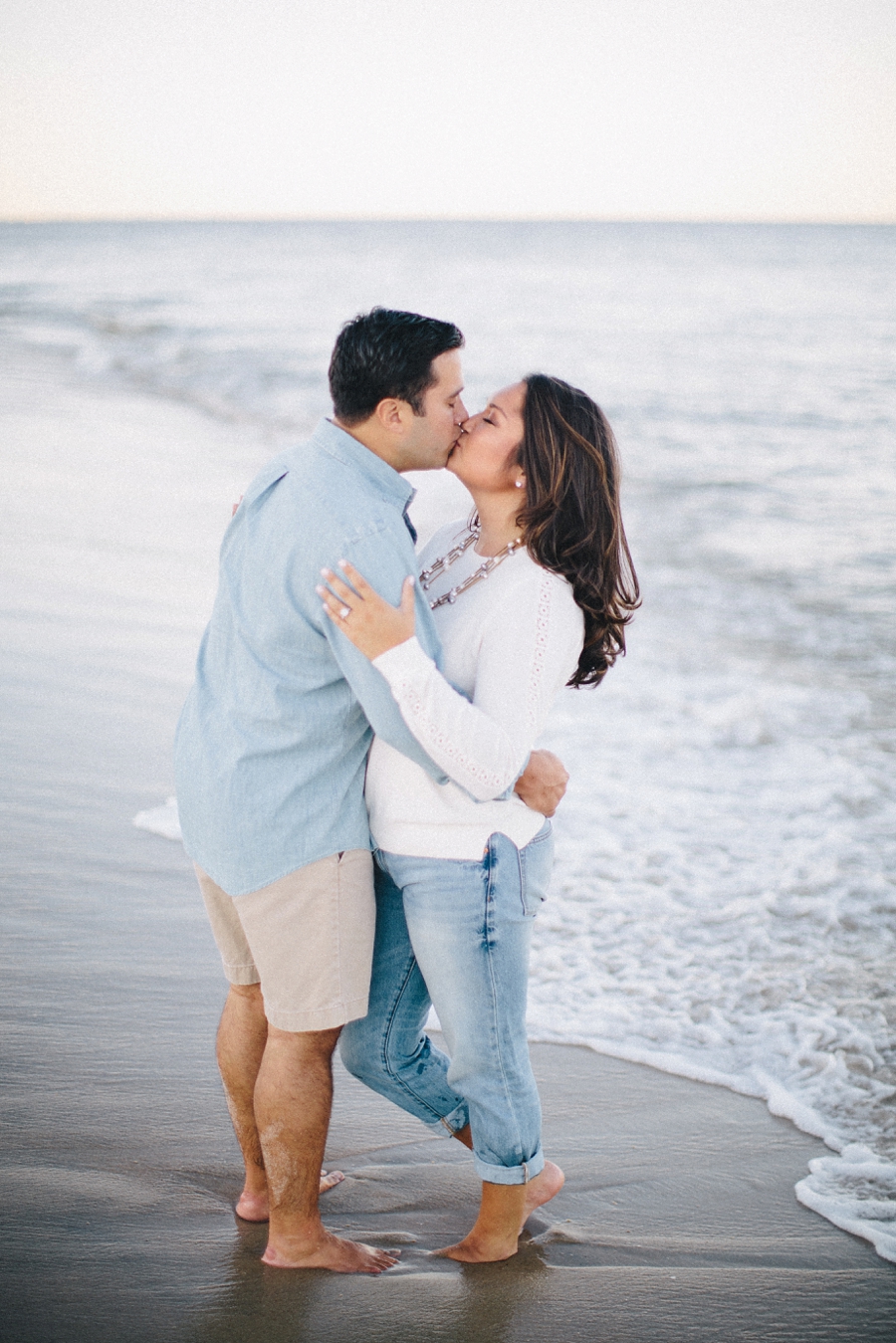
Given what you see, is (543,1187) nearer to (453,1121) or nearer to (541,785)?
(453,1121)

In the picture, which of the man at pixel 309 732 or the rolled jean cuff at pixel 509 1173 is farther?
the rolled jean cuff at pixel 509 1173

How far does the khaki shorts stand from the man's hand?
0.33 meters

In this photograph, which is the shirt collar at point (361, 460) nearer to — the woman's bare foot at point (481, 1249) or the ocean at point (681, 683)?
the ocean at point (681, 683)

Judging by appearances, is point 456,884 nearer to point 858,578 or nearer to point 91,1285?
point 91,1285

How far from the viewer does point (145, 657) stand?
5723mm

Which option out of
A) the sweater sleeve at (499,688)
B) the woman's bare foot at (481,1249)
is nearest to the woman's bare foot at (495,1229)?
the woman's bare foot at (481,1249)

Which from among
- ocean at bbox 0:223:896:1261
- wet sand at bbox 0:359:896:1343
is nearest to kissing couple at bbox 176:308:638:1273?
wet sand at bbox 0:359:896:1343

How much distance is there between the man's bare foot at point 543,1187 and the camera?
2527mm

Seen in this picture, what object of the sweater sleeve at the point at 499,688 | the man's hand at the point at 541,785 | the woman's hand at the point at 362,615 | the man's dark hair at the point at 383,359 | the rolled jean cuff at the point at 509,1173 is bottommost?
the rolled jean cuff at the point at 509,1173

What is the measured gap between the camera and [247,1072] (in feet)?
7.89

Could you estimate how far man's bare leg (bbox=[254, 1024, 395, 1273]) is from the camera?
220cm

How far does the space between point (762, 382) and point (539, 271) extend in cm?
2428

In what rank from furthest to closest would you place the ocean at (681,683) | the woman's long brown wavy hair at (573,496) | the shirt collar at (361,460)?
1. the ocean at (681,683)
2. the woman's long brown wavy hair at (573,496)
3. the shirt collar at (361,460)

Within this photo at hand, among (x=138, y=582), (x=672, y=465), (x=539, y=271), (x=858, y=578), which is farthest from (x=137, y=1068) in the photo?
(x=539, y=271)
